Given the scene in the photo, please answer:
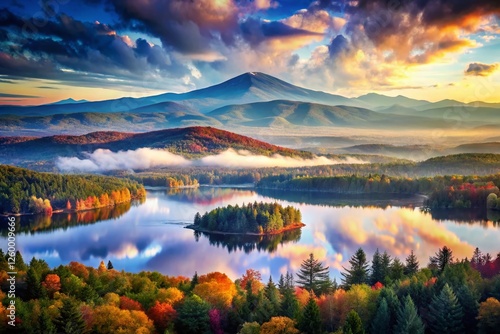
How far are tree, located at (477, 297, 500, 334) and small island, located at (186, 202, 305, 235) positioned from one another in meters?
23.8

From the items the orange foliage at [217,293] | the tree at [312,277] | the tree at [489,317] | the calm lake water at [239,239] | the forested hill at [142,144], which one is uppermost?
the forested hill at [142,144]

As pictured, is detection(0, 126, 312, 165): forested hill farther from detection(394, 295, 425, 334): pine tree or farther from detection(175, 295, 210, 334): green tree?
detection(394, 295, 425, 334): pine tree

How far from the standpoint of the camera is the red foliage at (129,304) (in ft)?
54.2

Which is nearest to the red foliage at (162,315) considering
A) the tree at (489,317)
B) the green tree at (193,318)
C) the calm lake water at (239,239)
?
the green tree at (193,318)

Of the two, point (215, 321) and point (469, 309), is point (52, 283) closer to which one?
point (215, 321)

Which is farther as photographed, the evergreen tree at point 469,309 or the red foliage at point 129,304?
the red foliage at point 129,304

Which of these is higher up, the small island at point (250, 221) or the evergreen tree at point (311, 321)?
the evergreen tree at point (311, 321)

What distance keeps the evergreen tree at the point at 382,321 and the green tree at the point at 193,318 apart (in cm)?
495

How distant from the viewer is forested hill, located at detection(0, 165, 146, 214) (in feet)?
157

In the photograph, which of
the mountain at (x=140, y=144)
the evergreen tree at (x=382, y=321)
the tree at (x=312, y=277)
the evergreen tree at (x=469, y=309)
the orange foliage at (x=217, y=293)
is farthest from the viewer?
the mountain at (x=140, y=144)

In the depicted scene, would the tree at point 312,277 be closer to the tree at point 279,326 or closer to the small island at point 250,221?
the tree at point 279,326

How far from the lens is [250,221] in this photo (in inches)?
1499

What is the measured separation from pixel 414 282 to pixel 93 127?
18552 cm

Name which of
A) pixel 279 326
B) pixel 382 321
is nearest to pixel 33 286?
pixel 279 326
